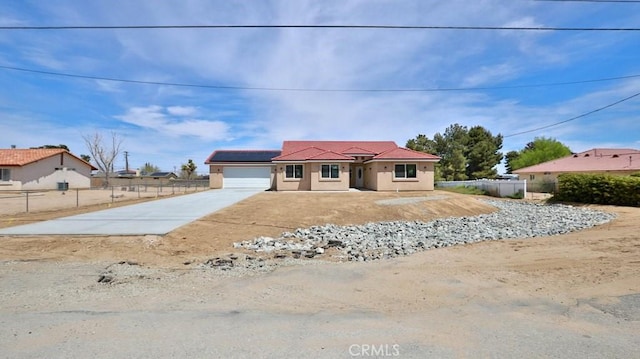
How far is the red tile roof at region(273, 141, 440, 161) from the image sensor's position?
2842cm

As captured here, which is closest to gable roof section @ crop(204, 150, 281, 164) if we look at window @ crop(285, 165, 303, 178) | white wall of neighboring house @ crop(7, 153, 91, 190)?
window @ crop(285, 165, 303, 178)

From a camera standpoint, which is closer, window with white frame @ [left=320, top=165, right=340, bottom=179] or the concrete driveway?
the concrete driveway

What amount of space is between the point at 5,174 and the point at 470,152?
2351 inches

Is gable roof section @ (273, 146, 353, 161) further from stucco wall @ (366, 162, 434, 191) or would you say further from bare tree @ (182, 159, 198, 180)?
bare tree @ (182, 159, 198, 180)

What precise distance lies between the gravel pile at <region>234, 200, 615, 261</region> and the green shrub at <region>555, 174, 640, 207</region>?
12.6 feet

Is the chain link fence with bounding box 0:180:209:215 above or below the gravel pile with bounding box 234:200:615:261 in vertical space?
above

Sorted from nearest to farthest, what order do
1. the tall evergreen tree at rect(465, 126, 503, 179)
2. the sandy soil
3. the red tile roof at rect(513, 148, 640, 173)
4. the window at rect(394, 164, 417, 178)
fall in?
the sandy soil, the window at rect(394, 164, 417, 178), the red tile roof at rect(513, 148, 640, 173), the tall evergreen tree at rect(465, 126, 503, 179)

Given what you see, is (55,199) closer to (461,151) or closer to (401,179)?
(401,179)

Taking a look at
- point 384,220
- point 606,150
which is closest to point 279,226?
point 384,220

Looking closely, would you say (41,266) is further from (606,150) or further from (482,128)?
(482,128)

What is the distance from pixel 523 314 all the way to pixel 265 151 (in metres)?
37.2

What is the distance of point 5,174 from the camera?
37.1 meters

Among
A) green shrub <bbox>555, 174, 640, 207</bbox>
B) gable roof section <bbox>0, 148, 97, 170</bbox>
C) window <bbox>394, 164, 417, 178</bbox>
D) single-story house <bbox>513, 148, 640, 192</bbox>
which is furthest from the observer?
gable roof section <bbox>0, 148, 97, 170</bbox>

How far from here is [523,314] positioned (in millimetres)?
4656
